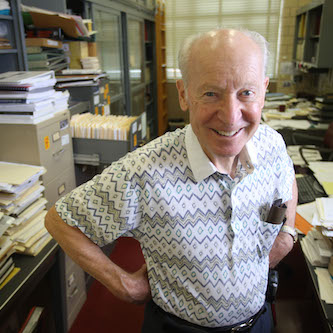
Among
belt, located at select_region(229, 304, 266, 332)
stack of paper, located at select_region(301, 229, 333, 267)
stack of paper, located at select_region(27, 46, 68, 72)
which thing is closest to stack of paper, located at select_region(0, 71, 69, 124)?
stack of paper, located at select_region(27, 46, 68, 72)

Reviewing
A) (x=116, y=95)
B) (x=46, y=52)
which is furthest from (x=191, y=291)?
(x=116, y=95)

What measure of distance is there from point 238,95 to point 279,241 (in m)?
0.58

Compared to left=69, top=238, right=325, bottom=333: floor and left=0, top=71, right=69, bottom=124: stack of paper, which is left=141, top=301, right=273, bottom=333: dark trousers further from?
left=0, top=71, right=69, bottom=124: stack of paper

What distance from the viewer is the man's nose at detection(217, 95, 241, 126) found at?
2.72 ft

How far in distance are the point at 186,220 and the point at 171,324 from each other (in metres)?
0.33

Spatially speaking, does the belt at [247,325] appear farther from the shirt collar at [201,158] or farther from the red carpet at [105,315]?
the red carpet at [105,315]

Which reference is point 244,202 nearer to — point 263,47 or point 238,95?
point 238,95

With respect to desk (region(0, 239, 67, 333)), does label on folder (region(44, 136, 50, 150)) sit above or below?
above

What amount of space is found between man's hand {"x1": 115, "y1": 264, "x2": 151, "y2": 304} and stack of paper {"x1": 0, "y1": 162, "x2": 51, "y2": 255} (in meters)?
0.54

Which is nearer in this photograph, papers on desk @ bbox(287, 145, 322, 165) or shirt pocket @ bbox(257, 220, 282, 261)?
shirt pocket @ bbox(257, 220, 282, 261)

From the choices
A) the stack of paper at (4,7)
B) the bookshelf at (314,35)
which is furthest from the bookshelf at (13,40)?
the bookshelf at (314,35)

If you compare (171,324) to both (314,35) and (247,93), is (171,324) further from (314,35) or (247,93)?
(314,35)

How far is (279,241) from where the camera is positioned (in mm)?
1163

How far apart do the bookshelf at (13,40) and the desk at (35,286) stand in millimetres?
1054
